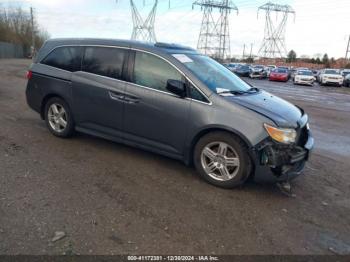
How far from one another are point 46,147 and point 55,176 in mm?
1357

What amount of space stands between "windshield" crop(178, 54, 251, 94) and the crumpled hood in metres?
0.30

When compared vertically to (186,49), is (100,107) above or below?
below

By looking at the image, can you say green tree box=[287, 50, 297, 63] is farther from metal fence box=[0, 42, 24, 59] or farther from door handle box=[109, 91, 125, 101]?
door handle box=[109, 91, 125, 101]

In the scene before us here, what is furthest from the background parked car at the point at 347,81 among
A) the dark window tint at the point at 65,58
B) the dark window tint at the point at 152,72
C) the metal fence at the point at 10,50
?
the metal fence at the point at 10,50

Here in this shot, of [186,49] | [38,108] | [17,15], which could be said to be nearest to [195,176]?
[186,49]

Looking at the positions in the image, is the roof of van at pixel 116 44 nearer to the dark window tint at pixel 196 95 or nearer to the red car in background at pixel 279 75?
the dark window tint at pixel 196 95

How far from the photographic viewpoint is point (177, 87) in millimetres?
5082

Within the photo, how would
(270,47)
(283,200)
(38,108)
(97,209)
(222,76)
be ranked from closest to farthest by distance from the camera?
(97,209)
(283,200)
(222,76)
(38,108)
(270,47)

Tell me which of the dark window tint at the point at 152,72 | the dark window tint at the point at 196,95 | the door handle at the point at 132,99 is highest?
the dark window tint at the point at 152,72

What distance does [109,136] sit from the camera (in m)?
5.92

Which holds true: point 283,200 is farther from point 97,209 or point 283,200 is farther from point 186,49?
point 186,49

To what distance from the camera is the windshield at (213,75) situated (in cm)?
524

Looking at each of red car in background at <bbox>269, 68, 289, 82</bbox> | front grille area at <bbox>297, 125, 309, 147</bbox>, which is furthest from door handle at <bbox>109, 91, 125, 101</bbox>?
red car in background at <bbox>269, 68, 289, 82</bbox>

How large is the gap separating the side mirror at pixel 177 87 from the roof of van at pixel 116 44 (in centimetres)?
62
